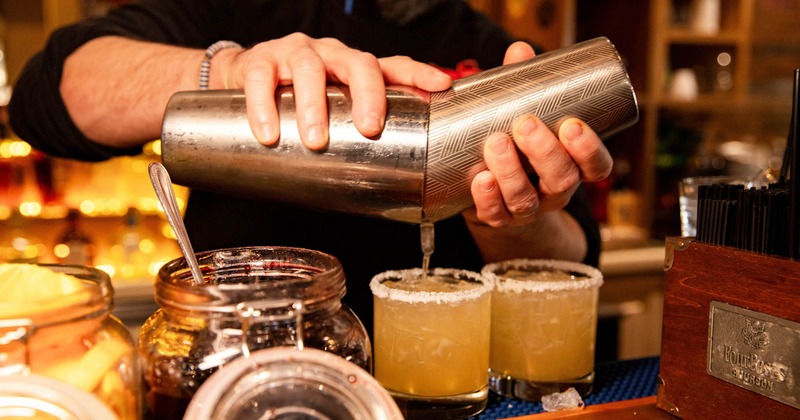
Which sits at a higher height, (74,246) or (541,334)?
(541,334)

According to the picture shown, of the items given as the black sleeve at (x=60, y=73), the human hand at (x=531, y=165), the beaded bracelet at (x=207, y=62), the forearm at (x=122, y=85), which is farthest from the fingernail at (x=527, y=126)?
the black sleeve at (x=60, y=73)

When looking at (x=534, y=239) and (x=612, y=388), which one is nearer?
(x=612, y=388)

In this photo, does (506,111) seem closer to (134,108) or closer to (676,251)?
(676,251)

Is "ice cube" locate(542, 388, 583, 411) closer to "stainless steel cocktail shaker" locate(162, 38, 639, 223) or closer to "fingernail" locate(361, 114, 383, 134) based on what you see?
"stainless steel cocktail shaker" locate(162, 38, 639, 223)

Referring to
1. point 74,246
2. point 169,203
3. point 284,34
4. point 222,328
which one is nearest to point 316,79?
point 169,203

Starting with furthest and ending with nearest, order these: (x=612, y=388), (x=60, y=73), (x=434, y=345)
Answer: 1. (x=60, y=73)
2. (x=612, y=388)
3. (x=434, y=345)

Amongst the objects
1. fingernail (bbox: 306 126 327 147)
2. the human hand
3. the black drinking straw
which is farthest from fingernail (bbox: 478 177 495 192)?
the black drinking straw

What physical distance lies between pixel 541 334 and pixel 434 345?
0.56 feet

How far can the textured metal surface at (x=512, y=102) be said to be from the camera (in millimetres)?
799

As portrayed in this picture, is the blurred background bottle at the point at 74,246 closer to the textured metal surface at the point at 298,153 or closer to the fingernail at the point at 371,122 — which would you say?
the textured metal surface at the point at 298,153

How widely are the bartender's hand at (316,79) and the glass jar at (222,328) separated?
191mm

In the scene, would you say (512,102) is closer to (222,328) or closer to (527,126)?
(527,126)

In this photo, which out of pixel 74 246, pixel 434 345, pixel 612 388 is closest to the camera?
pixel 434 345

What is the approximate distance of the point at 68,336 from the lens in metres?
0.55
